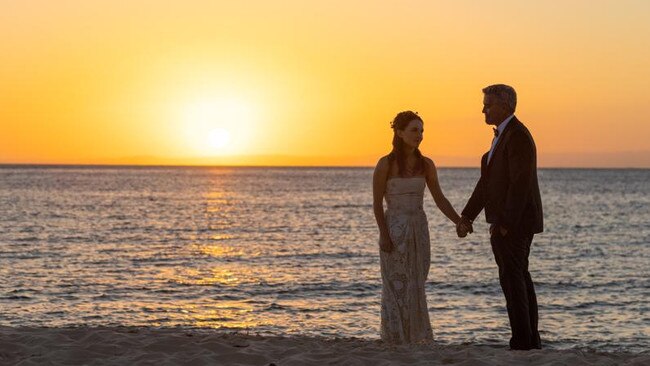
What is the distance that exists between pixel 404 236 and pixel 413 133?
112cm

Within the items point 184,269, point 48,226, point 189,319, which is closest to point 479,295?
point 189,319

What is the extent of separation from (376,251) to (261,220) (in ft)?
69.3

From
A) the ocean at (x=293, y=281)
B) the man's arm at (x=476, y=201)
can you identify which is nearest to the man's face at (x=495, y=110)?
the man's arm at (x=476, y=201)

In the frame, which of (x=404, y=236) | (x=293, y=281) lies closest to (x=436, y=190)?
(x=404, y=236)

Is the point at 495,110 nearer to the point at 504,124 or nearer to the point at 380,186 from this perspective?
the point at 504,124

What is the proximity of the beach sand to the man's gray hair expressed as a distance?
2.42 m

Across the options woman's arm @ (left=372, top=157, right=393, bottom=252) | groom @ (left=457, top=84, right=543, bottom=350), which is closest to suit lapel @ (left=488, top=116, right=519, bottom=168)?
groom @ (left=457, top=84, right=543, bottom=350)

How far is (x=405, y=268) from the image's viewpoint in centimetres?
927

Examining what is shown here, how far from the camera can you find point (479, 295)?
1964 cm

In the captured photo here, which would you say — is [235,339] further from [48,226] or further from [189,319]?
[48,226]

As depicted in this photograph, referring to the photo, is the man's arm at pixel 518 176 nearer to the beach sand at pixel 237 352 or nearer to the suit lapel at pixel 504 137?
the suit lapel at pixel 504 137

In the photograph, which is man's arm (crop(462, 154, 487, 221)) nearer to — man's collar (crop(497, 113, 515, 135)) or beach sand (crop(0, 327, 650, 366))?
man's collar (crop(497, 113, 515, 135))

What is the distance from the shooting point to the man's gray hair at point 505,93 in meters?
8.58

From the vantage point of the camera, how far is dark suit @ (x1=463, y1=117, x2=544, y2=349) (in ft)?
27.5
